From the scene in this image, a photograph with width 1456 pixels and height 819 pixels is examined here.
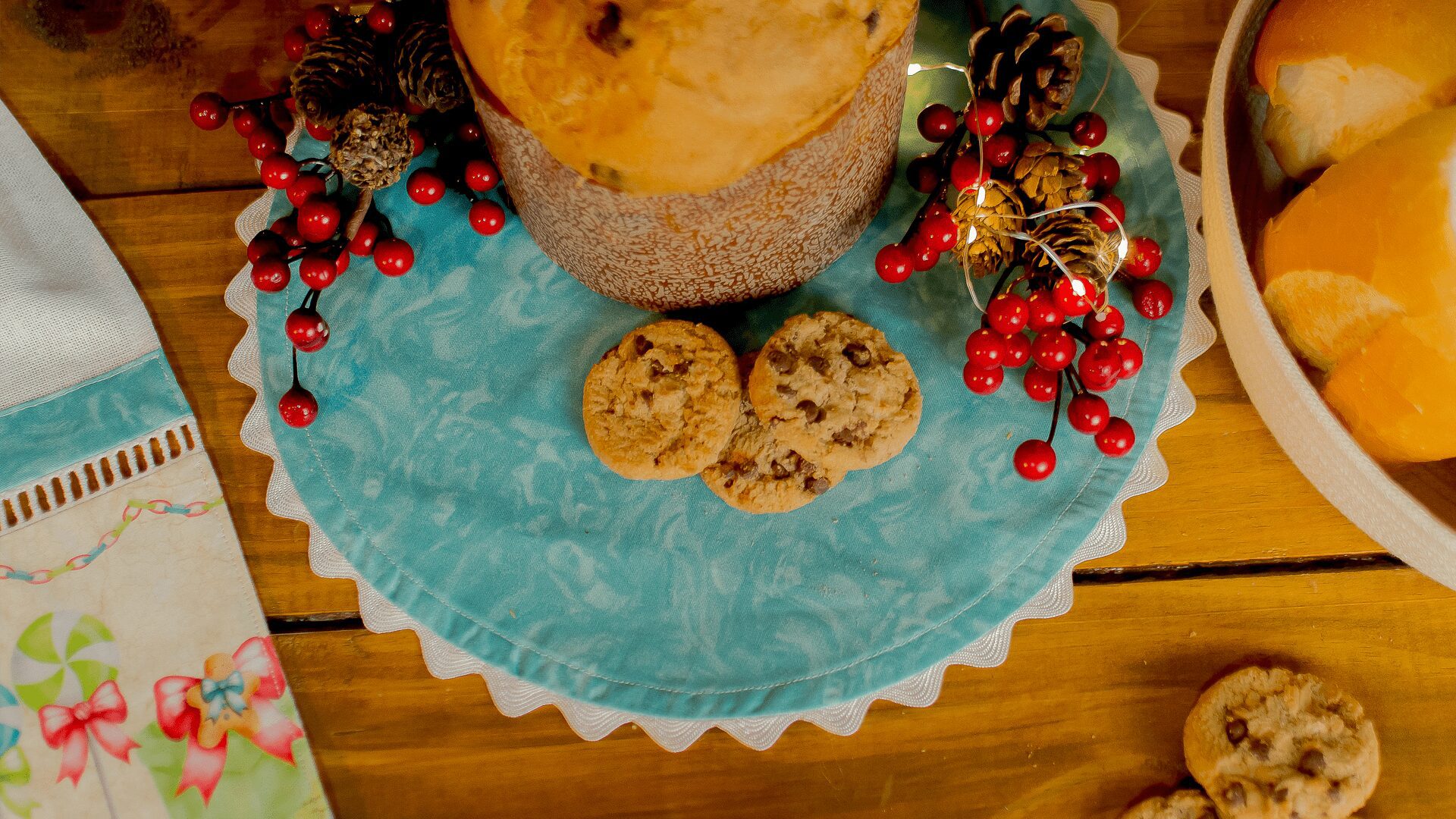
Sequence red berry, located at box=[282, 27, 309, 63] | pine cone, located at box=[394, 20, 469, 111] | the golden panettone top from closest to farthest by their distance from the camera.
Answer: the golden panettone top, pine cone, located at box=[394, 20, 469, 111], red berry, located at box=[282, 27, 309, 63]

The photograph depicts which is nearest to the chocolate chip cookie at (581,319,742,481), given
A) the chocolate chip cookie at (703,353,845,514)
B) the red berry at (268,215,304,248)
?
the chocolate chip cookie at (703,353,845,514)

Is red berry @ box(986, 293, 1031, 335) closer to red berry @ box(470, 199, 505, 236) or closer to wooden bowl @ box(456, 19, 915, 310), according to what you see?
wooden bowl @ box(456, 19, 915, 310)

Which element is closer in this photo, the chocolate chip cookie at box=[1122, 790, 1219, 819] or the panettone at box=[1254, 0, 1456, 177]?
the panettone at box=[1254, 0, 1456, 177]

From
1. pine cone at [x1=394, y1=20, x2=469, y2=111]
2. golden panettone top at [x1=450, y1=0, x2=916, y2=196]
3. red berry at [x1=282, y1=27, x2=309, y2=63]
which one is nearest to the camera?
golden panettone top at [x1=450, y1=0, x2=916, y2=196]

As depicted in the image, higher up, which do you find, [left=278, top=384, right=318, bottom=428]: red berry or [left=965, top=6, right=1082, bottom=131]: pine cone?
[left=965, top=6, right=1082, bottom=131]: pine cone

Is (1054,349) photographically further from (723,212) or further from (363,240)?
(363,240)

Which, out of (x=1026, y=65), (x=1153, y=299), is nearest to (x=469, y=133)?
(x=1026, y=65)

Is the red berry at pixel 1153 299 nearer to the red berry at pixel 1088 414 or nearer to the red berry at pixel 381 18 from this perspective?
the red berry at pixel 1088 414

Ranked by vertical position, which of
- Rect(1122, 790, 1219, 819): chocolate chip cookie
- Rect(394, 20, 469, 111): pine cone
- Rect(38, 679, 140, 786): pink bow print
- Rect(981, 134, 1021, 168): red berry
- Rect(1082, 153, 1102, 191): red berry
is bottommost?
Rect(38, 679, 140, 786): pink bow print
